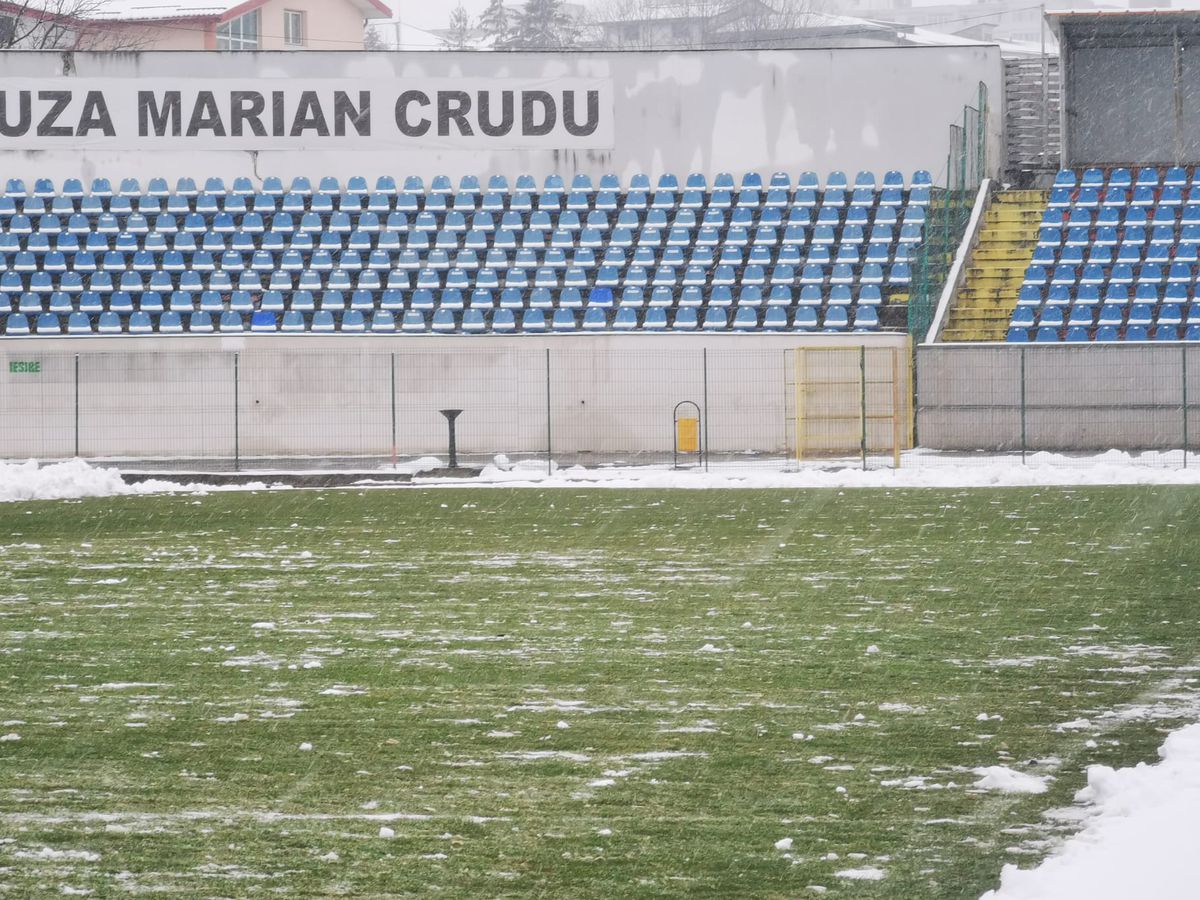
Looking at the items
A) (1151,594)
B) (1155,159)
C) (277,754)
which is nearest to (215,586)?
(277,754)

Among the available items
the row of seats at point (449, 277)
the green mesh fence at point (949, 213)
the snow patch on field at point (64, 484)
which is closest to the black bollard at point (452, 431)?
the snow patch on field at point (64, 484)

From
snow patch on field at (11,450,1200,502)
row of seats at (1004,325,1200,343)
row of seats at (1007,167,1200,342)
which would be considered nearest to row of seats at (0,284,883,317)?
row of seats at (1004,325,1200,343)

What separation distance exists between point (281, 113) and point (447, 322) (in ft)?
25.4

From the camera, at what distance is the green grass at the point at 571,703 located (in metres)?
6.04

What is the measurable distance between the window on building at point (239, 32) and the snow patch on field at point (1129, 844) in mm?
51181

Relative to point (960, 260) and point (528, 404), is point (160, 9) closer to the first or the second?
point (528, 404)

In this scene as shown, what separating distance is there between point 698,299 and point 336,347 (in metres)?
6.56

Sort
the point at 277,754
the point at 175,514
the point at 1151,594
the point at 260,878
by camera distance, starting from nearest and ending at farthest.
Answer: the point at 260,878 < the point at 277,754 < the point at 1151,594 < the point at 175,514

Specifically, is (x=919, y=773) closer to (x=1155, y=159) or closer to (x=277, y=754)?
(x=277, y=754)

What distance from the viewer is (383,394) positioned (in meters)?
28.4

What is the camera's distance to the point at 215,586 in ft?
43.4

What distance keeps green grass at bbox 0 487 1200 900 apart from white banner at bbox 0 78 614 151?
1973 centimetres

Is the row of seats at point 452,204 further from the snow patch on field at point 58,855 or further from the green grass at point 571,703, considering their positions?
the snow patch on field at point 58,855

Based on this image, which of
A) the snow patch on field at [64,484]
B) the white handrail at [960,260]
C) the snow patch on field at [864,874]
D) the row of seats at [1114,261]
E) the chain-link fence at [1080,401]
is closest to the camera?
the snow patch on field at [864,874]
